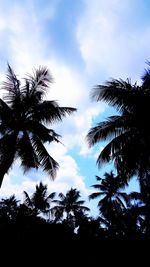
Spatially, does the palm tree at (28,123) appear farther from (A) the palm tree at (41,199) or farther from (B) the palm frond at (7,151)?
(A) the palm tree at (41,199)

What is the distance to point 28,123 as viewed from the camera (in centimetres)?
1441

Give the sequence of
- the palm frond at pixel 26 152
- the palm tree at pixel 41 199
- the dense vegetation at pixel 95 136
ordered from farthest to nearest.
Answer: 1. the palm tree at pixel 41 199
2. the palm frond at pixel 26 152
3. the dense vegetation at pixel 95 136

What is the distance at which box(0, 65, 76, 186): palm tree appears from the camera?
14211 millimetres

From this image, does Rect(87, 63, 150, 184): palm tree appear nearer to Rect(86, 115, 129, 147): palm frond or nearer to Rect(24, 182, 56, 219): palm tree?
Rect(86, 115, 129, 147): palm frond

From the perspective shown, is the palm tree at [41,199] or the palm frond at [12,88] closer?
the palm frond at [12,88]

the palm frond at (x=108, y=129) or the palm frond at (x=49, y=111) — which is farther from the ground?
the palm frond at (x=49, y=111)

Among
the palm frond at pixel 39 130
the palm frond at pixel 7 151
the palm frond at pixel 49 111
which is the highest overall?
the palm frond at pixel 49 111

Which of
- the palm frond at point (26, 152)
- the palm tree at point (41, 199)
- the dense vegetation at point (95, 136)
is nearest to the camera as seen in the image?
the dense vegetation at point (95, 136)

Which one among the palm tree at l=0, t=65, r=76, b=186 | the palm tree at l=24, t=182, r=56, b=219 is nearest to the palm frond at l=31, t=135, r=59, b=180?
the palm tree at l=0, t=65, r=76, b=186

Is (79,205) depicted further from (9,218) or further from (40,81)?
(9,218)

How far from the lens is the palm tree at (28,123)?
14211 millimetres

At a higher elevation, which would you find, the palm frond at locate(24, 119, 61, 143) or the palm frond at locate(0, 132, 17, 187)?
the palm frond at locate(24, 119, 61, 143)


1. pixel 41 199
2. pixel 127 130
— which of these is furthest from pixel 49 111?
pixel 41 199

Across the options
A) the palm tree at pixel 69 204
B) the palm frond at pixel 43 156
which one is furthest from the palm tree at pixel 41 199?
the palm frond at pixel 43 156
